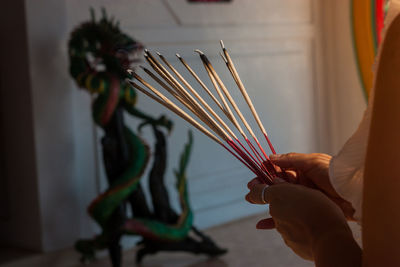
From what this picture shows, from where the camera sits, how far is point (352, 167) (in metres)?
0.81

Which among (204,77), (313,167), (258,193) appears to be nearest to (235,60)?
(204,77)

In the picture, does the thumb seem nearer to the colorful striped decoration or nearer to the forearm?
the forearm

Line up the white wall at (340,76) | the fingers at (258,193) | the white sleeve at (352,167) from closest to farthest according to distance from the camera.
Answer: the white sleeve at (352,167), the fingers at (258,193), the white wall at (340,76)

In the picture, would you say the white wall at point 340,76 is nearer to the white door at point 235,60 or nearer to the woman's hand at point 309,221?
the white door at point 235,60

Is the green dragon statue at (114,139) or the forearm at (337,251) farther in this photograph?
the green dragon statue at (114,139)

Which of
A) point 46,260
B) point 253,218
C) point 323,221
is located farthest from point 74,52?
point 323,221

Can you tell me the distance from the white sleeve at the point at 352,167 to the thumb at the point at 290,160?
198 millimetres

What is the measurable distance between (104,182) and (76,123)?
33cm

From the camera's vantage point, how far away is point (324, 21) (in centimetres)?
423

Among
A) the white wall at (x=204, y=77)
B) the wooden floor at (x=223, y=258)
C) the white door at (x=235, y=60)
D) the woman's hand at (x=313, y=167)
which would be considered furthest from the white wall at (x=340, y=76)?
the woman's hand at (x=313, y=167)

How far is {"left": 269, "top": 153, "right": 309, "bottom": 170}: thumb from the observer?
1036 mm

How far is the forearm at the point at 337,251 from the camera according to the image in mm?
800

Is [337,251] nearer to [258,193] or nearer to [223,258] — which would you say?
[258,193]

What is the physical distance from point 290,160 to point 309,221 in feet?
0.74
